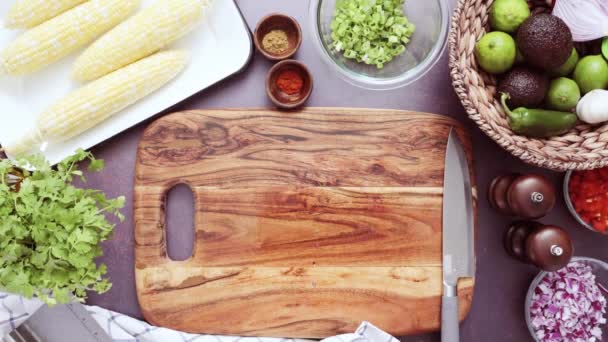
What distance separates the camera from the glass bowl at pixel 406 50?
139 cm

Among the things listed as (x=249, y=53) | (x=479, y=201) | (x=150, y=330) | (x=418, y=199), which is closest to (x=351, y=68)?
(x=249, y=53)

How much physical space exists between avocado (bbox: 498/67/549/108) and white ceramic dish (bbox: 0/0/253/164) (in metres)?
0.61

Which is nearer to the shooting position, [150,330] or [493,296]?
[150,330]

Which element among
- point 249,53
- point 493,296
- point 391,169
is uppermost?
point 249,53

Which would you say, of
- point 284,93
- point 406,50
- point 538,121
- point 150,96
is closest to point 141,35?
point 150,96

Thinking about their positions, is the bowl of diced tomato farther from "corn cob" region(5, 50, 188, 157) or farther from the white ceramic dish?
"corn cob" region(5, 50, 188, 157)

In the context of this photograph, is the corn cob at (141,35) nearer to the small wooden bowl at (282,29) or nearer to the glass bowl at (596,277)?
the small wooden bowl at (282,29)

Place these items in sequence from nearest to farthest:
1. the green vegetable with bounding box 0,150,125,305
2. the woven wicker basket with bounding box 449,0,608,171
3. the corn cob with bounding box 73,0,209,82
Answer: the green vegetable with bounding box 0,150,125,305 → the woven wicker basket with bounding box 449,0,608,171 → the corn cob with bounding box 73,0,209,82

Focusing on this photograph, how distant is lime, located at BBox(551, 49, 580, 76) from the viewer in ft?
4.20

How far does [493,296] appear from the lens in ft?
4.88

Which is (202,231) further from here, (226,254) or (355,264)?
(355,264)

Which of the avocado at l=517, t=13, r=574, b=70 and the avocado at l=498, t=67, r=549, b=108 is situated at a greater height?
the avocado at l=517, t=13, r=574, b=70

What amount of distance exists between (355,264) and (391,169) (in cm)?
25

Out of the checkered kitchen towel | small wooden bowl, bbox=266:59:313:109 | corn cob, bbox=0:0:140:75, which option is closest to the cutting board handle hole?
the checkered kitchen towel
